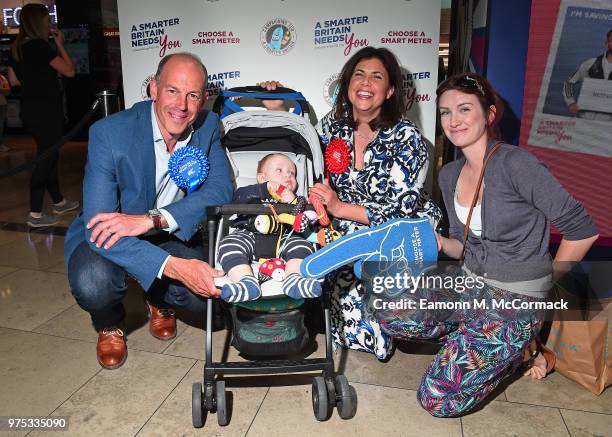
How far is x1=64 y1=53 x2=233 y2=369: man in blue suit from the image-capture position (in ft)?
6.99

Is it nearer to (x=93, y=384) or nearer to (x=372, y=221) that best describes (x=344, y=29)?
(x=372, y=221)

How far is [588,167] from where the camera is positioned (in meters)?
2.65

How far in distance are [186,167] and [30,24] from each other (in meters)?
2.95

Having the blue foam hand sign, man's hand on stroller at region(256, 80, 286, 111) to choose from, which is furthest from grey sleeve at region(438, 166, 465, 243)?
man's hand on stroller at region(256, 80, 286, 111)

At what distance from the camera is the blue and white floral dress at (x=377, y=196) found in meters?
2.43

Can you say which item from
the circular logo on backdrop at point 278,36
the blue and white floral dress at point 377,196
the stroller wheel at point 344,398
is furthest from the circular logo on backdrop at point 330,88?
the stroller wheel at point 344,398

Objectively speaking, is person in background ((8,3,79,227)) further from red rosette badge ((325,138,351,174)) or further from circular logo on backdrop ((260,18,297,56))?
red rosette badge ((325,138,351,174))

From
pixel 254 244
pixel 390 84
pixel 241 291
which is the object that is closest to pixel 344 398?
pixel 241 291

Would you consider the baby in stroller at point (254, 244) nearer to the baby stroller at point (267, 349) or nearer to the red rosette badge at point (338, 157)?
the baby stroller at point (267, 349)

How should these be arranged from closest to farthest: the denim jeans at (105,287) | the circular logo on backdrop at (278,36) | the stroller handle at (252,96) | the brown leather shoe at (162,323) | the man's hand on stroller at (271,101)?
the denim jeans at (105,287), the brown leather shoe at (162,323), the stroller handle at (252,96), the man's hand on stroller at (271,101), the circular logo on backdrop at (278,36)

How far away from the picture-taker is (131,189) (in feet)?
7.52

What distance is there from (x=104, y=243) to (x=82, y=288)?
10.3 inches

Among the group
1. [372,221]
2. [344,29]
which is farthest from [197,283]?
[344,29]

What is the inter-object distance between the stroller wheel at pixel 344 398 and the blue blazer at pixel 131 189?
860mm
